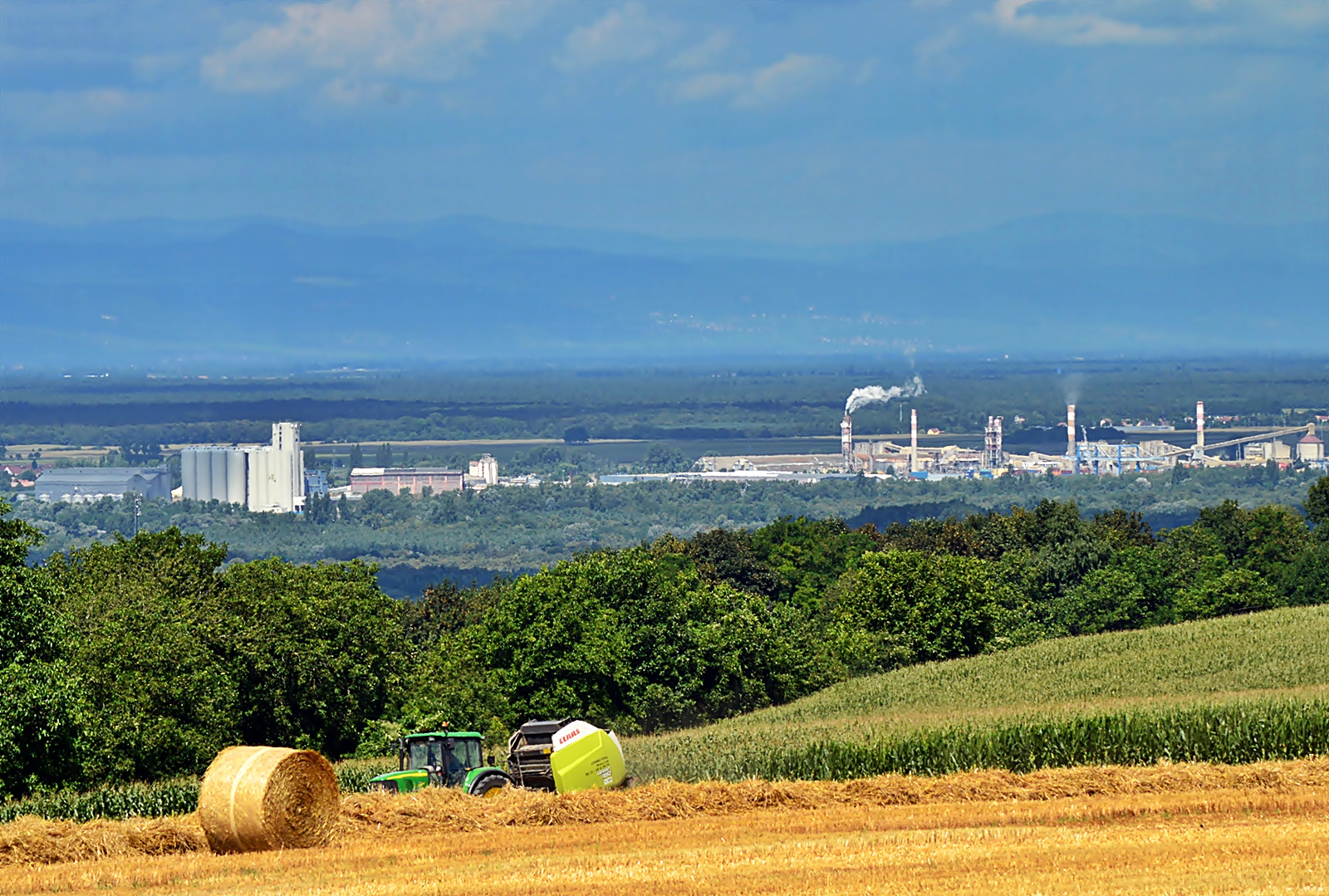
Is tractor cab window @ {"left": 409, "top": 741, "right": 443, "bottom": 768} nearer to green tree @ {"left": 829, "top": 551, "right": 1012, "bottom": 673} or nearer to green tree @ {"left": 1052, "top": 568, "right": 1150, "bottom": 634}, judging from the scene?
green tree @ {"left": 829, "top": 551, "right": 1012, "bottom": 673}

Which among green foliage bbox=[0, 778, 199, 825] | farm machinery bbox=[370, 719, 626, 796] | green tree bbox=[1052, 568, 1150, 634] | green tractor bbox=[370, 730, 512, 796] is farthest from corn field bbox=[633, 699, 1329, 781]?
green tree bbox=[1052, 568, 1150, 634]

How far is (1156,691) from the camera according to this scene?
176ft

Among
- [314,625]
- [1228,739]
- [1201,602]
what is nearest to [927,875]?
[1228,739]

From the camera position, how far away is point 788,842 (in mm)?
25219

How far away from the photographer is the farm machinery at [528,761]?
33156mm

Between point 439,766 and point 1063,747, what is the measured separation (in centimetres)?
1317

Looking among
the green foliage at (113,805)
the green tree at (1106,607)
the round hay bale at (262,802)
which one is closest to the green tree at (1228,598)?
the green tree at (1106,607)

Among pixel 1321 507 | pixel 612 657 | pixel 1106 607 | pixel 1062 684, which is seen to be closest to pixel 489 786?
pixel 612 657

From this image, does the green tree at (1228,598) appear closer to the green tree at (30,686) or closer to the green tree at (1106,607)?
the green tree at (1106,607)

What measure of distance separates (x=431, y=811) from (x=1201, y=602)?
81959 mm

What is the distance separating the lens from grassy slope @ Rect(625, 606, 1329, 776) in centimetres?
4706

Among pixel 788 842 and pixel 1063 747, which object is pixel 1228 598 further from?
pixel 788 842

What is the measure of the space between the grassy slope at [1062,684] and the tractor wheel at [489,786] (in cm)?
787

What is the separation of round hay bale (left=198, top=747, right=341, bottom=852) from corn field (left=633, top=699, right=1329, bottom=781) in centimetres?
1079
